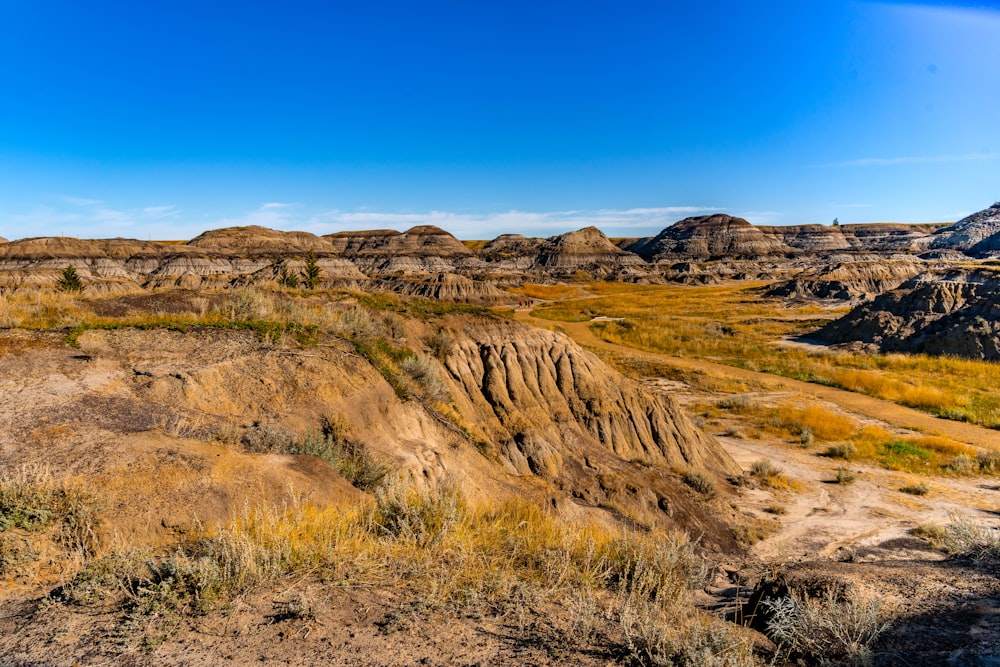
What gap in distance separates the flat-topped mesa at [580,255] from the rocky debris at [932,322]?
288ft

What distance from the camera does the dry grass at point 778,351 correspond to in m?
26.4

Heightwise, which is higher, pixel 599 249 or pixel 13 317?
pixel 599 249

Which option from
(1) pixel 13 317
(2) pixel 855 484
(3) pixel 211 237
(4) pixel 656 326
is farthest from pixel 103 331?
(3) pixel 211 237

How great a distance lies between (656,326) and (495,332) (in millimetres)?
36441

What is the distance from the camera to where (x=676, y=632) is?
4.06m

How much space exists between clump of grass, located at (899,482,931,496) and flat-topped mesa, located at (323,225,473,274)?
341 ft

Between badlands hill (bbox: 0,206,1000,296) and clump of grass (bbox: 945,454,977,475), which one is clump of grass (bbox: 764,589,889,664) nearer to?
clump of grass (bbox: 945,454,977,475)

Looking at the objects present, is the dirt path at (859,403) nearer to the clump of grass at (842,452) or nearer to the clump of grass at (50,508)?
the clump of grass at (842,452)

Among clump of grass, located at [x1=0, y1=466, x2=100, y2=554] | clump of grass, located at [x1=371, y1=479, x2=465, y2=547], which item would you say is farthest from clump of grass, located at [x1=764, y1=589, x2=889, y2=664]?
clump of grass, located at [x1=0, y1=466, x2=100, y2=554]

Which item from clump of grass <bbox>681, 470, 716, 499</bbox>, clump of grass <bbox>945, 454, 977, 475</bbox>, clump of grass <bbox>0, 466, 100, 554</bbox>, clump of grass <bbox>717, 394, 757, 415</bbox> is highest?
clump of grass <bbox>0, 466, 100, 554</bbox>

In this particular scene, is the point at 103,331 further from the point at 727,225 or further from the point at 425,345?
the point at 727,225

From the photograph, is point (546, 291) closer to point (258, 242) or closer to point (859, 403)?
point (859, 403)

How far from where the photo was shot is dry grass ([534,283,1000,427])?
26.4m

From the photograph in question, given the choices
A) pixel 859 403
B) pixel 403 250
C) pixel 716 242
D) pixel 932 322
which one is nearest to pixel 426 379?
pixel 859 403
